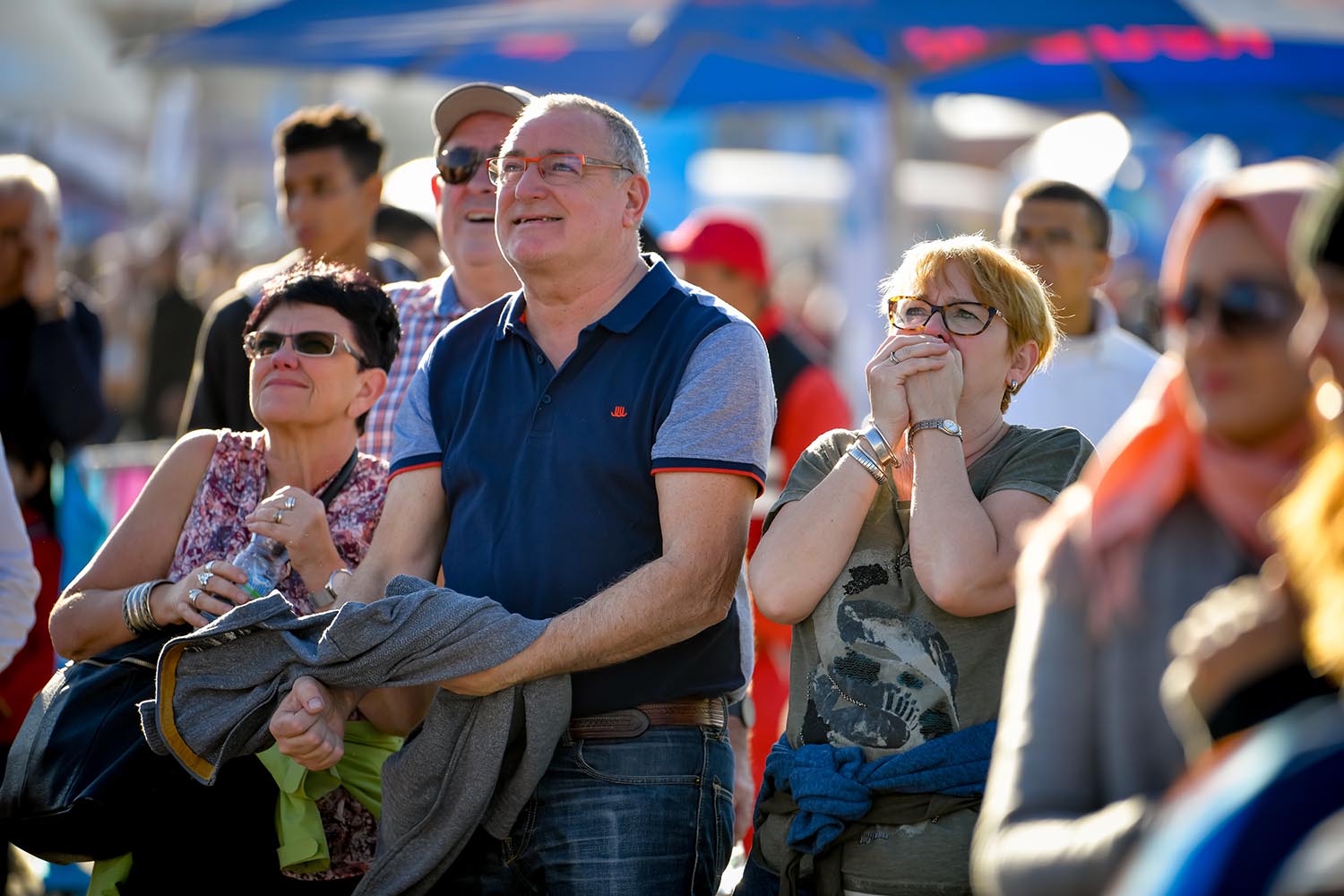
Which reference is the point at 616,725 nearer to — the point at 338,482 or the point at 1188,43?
the point at 338,482

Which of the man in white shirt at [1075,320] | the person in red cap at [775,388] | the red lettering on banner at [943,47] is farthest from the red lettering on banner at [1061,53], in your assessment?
the man in white shirt at [1075,320]

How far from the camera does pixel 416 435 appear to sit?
369 cm

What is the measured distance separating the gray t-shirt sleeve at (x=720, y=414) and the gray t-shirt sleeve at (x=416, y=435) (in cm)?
59

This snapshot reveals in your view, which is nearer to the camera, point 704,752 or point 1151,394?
point 1151,394

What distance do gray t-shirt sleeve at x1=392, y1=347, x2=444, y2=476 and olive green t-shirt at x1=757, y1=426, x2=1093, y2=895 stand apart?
3.24ft

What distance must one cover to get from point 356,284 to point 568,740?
4.58ft

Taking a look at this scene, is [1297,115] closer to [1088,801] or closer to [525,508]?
Result: [525,508]

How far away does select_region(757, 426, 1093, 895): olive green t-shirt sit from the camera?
3045 millimetres

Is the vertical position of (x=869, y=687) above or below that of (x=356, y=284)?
below

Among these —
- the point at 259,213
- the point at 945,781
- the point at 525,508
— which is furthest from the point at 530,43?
the point at 259,213

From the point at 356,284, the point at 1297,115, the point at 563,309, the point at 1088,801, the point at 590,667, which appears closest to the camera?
the point at 1088,801

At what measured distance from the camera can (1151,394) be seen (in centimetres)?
226

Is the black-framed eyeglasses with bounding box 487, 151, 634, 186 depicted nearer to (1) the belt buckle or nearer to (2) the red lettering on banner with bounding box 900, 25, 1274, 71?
(1) the belt buckle

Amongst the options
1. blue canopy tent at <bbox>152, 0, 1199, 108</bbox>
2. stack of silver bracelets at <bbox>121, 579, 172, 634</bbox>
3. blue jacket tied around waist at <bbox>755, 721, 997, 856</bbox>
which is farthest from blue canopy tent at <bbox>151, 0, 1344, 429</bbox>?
blue jacket tied around waist at <bbox>755, 721, 997, 856</bbox>
